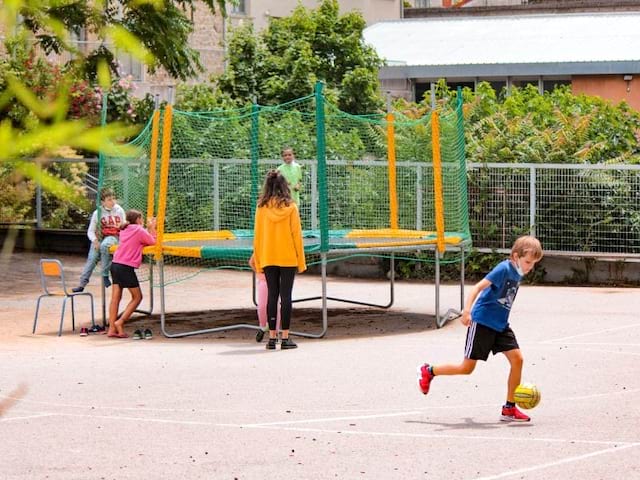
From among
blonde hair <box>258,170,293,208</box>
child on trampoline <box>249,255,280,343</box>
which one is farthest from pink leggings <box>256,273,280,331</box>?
blonde hair <box>258,170,293,208</box>

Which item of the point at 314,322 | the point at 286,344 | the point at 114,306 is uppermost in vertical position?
the point at 114,306

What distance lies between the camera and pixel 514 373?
9.62 m

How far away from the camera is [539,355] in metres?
13.3

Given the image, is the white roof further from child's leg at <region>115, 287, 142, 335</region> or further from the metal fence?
child's leg at <region>115, 287, 142, 335</region>

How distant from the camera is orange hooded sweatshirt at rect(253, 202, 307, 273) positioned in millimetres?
14156

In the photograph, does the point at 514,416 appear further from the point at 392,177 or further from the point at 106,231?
the point at 392,177

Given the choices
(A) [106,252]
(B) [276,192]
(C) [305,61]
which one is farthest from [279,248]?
(C) [305,61]

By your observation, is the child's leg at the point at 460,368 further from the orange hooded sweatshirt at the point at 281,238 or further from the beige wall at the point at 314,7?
the beige wall at the point at 314,7

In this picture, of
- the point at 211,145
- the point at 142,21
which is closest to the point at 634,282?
the point at 211,145

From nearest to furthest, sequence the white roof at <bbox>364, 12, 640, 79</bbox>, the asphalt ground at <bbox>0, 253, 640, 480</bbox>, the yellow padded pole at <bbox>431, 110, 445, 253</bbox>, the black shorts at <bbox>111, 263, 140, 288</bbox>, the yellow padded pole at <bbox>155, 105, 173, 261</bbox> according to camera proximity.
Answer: the asphalt ground at <bbox>0, 253, 640, 480</bbox>
the black shorts at <bbox>111, 263, 140, 288</bbox>
the yellow padded pole at <bbox>155, 105, 173, 261</bbox>
the yellow padded pole at <bbox>431, 110, 445, 253</bbox>
the white roof at <bbox>364, 12, 640, 79</bbox>

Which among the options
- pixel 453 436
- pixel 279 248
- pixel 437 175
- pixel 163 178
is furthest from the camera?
pixel 437 175

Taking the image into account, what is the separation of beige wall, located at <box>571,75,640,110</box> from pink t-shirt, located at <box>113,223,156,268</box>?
26.0 m

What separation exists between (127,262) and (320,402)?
5510 mm

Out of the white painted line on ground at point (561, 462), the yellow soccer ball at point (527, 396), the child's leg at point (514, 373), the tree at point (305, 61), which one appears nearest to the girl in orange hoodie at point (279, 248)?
the child's leg at point (514, 373)
